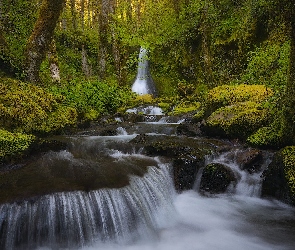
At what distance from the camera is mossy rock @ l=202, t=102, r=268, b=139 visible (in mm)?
9047

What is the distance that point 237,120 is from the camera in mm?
9375

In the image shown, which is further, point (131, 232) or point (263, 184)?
point (263, 184)

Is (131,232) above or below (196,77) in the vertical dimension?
below

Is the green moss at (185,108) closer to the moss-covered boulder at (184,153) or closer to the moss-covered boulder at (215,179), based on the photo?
the moss-covered boulder at (184,153)

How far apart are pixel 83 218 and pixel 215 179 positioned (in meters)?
3.53

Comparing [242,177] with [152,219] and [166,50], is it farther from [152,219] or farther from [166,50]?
[166,50]

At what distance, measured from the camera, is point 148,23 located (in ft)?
68.9

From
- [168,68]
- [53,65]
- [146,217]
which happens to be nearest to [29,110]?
[146,217]

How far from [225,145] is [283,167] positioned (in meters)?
2.60

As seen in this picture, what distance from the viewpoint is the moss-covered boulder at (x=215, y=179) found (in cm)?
739

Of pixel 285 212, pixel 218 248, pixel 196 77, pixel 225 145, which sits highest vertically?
pixel 196 77

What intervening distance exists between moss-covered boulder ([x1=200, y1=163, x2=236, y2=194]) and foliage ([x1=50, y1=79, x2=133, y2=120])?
6548 millimetres

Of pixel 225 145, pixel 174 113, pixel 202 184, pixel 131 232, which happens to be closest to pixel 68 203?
pixel 131 232

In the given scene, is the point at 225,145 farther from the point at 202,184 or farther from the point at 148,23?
the point at 148,23
